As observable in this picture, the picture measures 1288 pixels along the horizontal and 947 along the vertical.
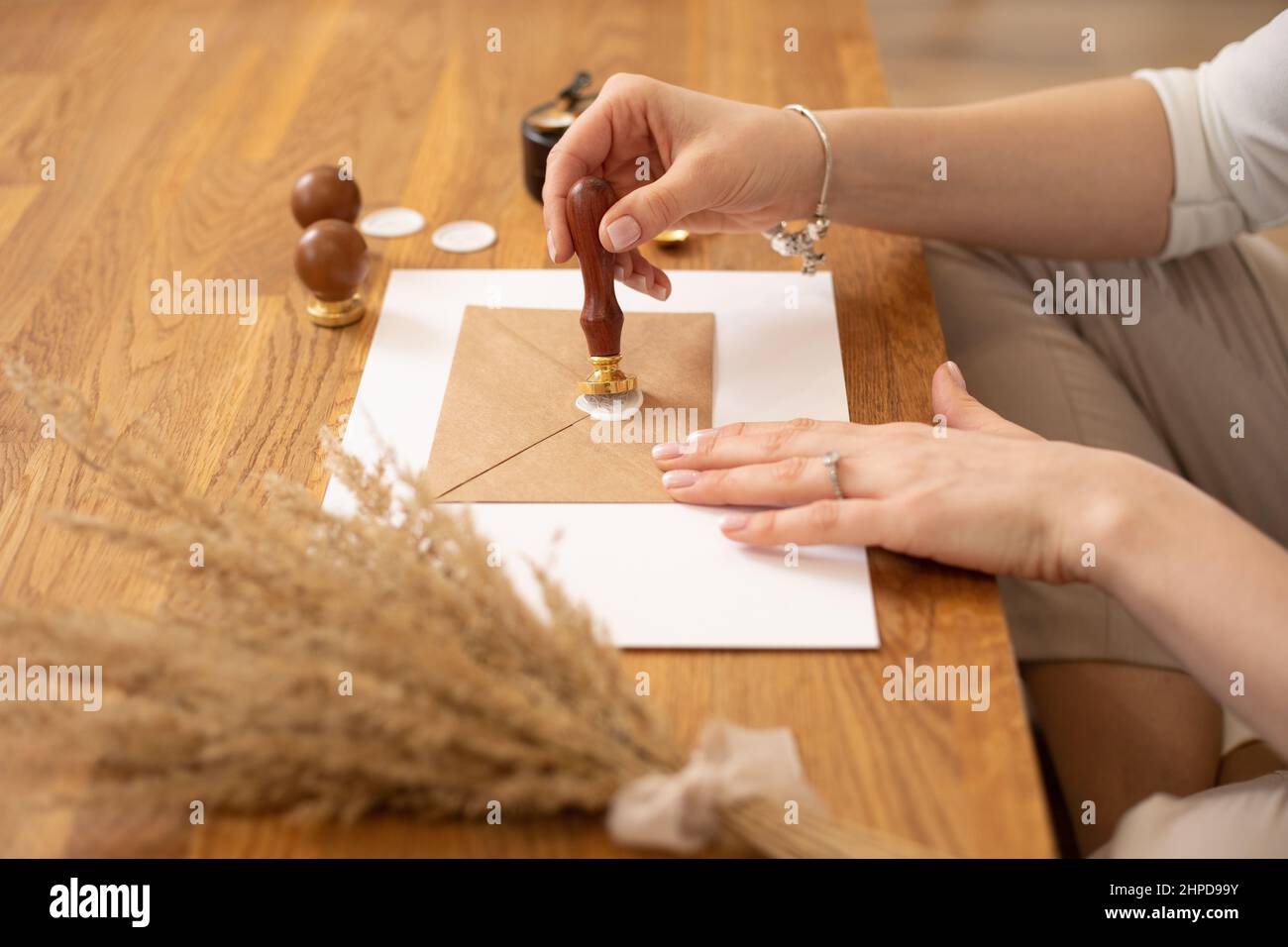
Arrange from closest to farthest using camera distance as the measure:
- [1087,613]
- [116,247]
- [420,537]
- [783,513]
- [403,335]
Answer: [420,537]
[783,513]
[1087,613]
[403,335]
[116,247]

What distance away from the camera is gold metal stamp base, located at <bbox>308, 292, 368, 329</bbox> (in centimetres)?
112

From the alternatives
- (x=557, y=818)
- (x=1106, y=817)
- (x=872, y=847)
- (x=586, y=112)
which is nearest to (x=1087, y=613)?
(x=1106, y=817)

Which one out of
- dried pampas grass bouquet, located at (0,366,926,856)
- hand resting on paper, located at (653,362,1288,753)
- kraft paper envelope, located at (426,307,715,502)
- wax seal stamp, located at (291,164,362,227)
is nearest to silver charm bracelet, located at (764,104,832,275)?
kraft paper envelope, located at (426,307,715,502)

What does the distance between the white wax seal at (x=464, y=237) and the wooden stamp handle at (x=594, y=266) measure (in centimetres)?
26

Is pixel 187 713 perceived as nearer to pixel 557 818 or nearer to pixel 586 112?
pixel 557 818

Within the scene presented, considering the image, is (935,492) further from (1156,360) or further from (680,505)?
(1156,360)

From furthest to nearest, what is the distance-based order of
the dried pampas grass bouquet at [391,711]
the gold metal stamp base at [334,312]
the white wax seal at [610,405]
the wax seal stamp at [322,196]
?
the wax seal stamp at [322,196], the gold metal stamp base at [334,312], the white wax seal at [610,405], the dried pampas grass bouquet at [391,711]

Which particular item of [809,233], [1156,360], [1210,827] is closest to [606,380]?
[809,233]

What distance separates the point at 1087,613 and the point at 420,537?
60cm

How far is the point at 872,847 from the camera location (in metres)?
0.63

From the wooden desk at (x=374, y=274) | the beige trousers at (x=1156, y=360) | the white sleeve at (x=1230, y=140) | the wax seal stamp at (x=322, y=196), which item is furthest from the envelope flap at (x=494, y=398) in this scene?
the white sleeve at (x=1230, y=140)

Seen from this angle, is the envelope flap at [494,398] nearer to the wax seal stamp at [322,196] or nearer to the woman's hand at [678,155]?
the woman's hand at [678,155]

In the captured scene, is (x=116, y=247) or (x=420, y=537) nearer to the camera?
(x=420, y=537)

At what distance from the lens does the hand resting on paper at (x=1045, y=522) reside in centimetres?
76
